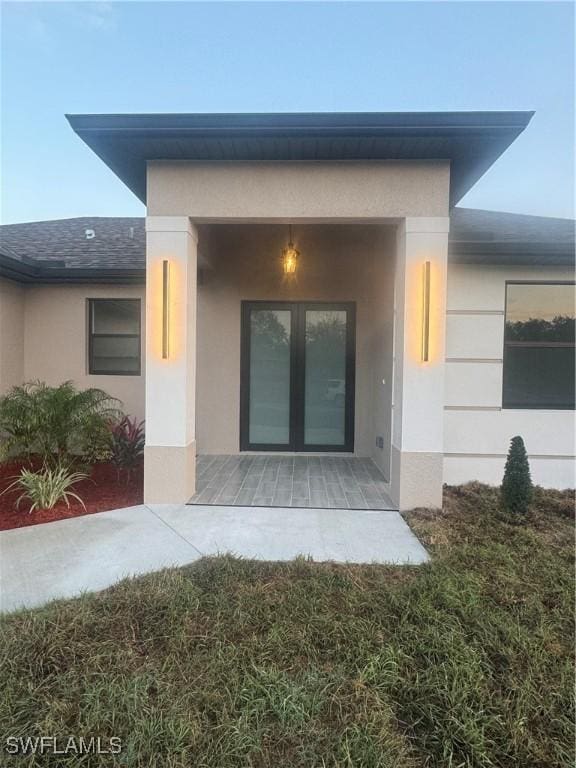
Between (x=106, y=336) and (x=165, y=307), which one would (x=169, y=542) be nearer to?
(x=165, y=307)

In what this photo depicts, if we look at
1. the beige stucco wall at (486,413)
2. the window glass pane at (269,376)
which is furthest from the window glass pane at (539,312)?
the window glass pane at (269,376)

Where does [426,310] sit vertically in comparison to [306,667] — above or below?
above

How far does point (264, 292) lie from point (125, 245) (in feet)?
11.9

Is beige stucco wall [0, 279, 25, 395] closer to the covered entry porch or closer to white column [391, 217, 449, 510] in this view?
the covered entry porch

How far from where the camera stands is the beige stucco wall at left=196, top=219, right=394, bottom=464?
7066 mm

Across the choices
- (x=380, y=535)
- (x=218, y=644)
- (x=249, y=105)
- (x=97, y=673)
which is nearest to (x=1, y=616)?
(x=97, y=673)

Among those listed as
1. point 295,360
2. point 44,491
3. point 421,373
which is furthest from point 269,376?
point 44,491

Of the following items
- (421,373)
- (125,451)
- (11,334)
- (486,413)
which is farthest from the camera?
(11,334)

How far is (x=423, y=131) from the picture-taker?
409cm

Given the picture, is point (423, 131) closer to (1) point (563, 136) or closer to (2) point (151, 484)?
(2) point (151, 484)

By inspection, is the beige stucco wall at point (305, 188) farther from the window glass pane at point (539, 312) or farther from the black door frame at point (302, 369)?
the black door frame at point (302, 369)

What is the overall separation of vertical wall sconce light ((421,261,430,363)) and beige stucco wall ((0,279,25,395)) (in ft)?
22.0

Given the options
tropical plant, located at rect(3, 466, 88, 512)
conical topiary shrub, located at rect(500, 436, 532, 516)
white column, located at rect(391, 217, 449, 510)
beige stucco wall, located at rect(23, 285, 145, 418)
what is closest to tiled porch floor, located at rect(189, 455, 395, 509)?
white column, located at rect(391, 217, 449, 510)

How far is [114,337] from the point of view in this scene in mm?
7566
